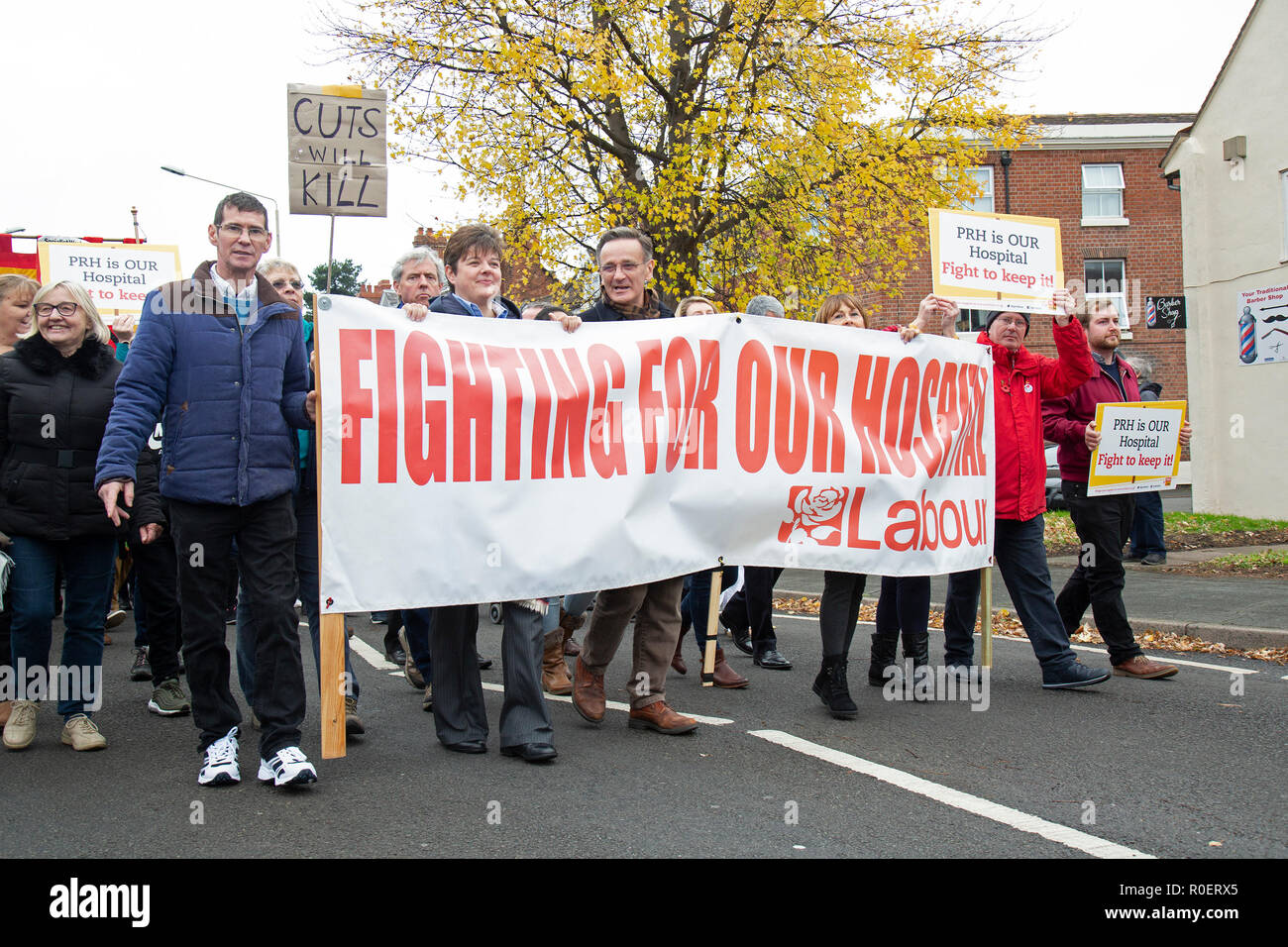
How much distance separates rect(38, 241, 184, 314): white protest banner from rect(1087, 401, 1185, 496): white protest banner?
7797 millimetres

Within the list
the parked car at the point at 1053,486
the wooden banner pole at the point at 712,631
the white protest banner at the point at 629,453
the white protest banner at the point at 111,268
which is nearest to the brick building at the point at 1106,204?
the parked car at the point at 1053,486

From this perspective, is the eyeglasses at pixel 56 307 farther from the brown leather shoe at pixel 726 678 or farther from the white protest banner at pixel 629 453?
the brown leather shoe at pixel 726 678

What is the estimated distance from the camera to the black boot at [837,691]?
560cm

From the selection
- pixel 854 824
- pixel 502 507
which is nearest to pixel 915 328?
pixel 502 507

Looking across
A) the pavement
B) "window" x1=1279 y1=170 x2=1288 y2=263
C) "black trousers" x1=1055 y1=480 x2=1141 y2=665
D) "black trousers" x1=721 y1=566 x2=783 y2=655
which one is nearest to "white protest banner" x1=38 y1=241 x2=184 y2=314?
"black trousers" x1=721 y1=566 x2=783 y2=655

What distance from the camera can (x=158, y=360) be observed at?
443cm

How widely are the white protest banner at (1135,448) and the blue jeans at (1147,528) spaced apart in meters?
5.32

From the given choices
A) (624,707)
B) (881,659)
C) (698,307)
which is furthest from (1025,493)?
(624,707)

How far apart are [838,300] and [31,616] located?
4301 mm

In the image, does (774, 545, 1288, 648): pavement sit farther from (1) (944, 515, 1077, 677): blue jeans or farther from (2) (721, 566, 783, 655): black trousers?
(2) (721, 566, 783, 655): black trousers

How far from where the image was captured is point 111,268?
33.1 feet

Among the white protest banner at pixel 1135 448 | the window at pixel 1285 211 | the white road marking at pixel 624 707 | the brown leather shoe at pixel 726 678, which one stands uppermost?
the window at pixel 1285 211

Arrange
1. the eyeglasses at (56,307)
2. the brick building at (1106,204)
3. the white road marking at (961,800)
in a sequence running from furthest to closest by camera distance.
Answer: the brick building at (1106,204), the eyeglasses at (56,307), the white road marking at (961,800)

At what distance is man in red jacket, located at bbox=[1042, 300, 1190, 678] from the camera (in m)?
6.52
